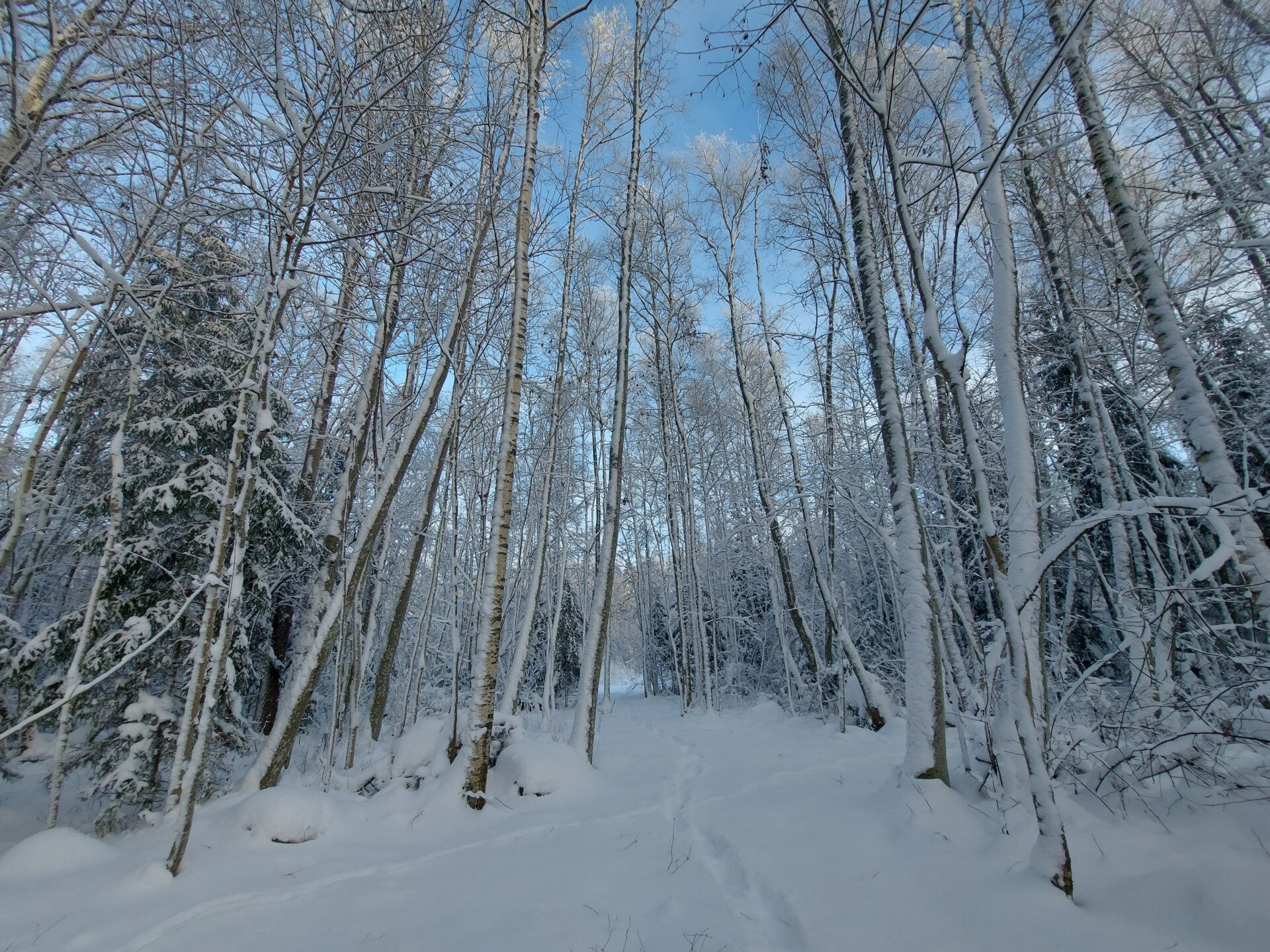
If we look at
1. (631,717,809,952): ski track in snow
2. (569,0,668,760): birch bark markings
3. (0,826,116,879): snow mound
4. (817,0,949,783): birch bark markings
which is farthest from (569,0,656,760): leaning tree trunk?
(0,826,116,879): snow mound

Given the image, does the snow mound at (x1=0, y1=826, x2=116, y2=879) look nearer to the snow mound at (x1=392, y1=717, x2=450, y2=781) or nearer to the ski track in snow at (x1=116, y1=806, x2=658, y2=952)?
the ski track in snow at (x1=116, y1=806, x2=658, y2=952)

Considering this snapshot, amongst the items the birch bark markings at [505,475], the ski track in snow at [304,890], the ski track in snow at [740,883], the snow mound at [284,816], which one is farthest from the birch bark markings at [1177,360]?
the snow mound at [284,816]

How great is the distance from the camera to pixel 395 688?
1470cm

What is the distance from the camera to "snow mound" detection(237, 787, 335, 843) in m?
3.83

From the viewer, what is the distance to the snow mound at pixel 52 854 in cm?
318

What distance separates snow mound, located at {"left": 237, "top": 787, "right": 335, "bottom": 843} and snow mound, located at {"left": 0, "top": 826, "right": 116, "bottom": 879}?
31.2 inches

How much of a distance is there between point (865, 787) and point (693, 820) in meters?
1.49

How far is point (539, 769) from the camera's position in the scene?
525cm

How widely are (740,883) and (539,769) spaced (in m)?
2.72

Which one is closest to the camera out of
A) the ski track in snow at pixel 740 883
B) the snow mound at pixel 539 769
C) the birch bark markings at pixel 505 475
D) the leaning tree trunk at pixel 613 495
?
the ski track in snow at pixel 740 883

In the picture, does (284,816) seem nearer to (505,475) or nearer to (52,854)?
(52,854)

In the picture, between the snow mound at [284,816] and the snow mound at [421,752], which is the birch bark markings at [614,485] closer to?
the snow mound at [421,752]

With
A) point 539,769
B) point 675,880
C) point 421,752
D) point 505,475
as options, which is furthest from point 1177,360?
point 421,752

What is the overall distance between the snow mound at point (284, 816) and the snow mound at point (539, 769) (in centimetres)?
164
